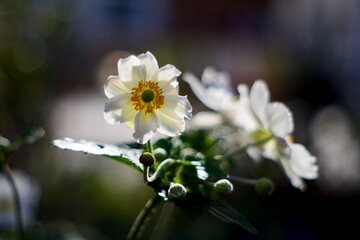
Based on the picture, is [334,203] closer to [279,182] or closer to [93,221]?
[279,182]

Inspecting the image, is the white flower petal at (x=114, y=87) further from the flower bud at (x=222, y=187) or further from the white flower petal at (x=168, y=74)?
the flower bud at (x=222, y=187)

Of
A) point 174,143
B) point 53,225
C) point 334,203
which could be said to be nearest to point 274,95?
point 334,203

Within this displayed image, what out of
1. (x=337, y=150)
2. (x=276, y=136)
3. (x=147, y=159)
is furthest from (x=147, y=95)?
(x=337, y=150)

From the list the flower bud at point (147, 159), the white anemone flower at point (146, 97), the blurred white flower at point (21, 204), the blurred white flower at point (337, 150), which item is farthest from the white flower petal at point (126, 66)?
the blurred white flower at point (337, 150)

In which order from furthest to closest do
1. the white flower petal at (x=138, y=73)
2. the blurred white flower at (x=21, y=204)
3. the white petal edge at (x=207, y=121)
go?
the blurred white flower at (x=21, y=204)
the white petal edge at (x=207, y=121)
the white flower petal at (x=138, y=73)

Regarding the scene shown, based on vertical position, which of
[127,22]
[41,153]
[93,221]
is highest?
[127,22]

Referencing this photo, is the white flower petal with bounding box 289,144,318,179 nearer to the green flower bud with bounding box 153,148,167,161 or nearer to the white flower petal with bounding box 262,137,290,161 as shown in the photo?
the white flower petal with bounding box 262,137,290,161

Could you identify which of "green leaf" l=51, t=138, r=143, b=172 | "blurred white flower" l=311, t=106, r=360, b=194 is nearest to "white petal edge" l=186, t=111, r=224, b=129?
"green leaf" l=51, t=138, r=143, b=172
